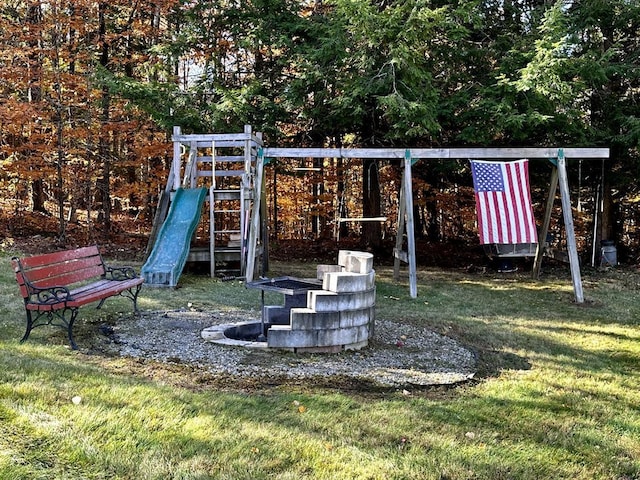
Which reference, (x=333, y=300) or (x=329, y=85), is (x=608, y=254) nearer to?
(x=329, y=85)

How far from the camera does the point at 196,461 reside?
280 cm

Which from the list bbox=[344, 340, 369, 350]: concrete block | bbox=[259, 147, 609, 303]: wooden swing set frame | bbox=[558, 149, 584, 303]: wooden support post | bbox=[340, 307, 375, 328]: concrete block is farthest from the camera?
bbox=[259, 147, 609, 303]: wooden swing set frame

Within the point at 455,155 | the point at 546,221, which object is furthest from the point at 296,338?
the point at 546,221

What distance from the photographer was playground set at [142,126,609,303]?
8961mm

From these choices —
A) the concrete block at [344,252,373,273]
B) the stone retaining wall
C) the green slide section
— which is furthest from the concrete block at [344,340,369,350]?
the green slide section

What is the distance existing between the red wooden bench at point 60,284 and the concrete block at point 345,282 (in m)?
2.34

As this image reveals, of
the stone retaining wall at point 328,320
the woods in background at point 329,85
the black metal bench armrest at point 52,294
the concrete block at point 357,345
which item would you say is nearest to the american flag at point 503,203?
the woods in background at point 329,85

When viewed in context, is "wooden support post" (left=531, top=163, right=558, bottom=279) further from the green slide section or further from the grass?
the green slide section

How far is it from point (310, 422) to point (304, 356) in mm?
1578

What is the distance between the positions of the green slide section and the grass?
10.3ft

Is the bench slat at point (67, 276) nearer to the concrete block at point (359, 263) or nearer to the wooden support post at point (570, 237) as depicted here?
the concrete block at point (359, 263)

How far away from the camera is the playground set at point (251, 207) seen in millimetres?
8961

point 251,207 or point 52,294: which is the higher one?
point 251,207

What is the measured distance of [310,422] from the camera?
133 inches
